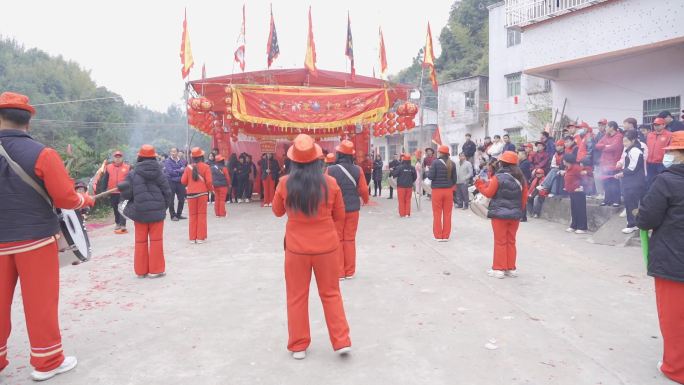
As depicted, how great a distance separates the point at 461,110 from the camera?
29.4m

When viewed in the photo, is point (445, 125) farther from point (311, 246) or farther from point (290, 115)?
point (311, 246)

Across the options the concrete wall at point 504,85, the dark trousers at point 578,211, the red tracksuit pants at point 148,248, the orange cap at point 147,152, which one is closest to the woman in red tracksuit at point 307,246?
the red tracksuit pants at point 148,248

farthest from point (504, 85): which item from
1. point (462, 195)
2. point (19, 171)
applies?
point (19, 171)

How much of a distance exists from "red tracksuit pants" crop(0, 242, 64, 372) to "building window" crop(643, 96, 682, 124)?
43.2 feet

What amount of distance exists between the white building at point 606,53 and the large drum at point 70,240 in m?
12.5

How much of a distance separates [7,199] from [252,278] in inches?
133

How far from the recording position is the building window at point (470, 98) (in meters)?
28.7

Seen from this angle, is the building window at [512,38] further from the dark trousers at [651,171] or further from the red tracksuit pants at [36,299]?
the red tracksuit pants at [36,299]

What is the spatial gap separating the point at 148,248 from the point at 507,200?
4.81 meters

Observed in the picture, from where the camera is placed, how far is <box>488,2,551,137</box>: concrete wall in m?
23.9

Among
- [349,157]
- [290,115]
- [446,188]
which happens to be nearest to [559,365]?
[349,157]

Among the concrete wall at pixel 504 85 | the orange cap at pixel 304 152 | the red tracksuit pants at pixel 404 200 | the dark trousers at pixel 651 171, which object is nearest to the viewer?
the orange cap at pixel 304 152

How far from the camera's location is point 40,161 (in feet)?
11.1

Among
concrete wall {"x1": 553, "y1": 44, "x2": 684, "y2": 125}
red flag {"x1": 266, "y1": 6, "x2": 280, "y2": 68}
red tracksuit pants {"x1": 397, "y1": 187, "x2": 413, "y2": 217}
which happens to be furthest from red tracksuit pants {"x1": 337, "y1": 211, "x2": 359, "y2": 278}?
concrete wall {"x1": 553, "y1": 44, "x2": 684, "y2": 125}
